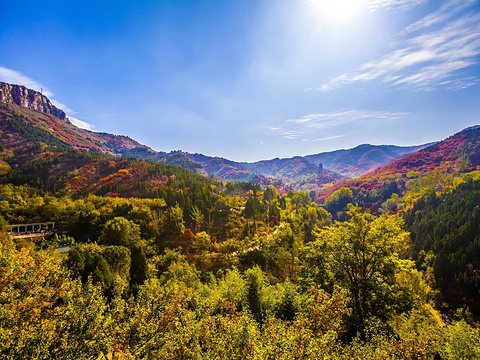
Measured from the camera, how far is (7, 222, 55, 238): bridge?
46.2m

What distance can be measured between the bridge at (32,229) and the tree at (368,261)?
5784 cm

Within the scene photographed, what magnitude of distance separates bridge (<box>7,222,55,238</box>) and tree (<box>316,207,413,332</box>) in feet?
190

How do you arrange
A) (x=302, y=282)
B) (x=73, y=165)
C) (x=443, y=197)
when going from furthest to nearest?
(x=73, y=165)
(x=443, y=197)
(x=302, y=282)

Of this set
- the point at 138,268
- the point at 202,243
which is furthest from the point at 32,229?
the point at 202,243

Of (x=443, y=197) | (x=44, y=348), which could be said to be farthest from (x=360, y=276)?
(x=443, y=197)

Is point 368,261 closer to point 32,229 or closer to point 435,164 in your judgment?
point 32,229

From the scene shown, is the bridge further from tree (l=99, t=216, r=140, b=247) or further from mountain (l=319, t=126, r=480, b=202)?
mountain (l=319, t=126, r=480, b=202)

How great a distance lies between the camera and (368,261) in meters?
19.3

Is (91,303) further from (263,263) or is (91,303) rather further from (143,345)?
(263,263)

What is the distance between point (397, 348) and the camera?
994 centimetres

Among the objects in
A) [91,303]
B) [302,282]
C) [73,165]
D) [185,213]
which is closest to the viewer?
[91,303]

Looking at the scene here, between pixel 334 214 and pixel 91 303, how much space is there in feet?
446

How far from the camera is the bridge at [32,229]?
1821 inches

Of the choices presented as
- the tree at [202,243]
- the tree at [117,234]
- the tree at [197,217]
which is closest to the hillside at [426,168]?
the tree at [197,217]
